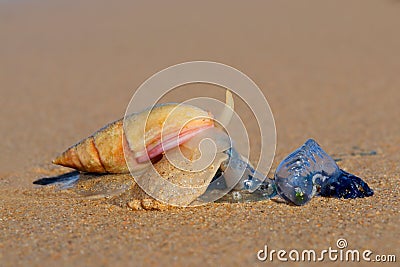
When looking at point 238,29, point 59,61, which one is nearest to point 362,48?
point 238,29

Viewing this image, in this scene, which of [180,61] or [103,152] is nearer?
[103,152]

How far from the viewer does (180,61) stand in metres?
9.45

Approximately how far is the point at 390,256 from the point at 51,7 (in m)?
14.8

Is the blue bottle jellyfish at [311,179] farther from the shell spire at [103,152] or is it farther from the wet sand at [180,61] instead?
the shell spire at [103,152]

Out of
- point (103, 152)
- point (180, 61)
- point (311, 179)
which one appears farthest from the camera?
point (180, 61)

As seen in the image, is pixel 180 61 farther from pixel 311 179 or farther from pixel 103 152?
pixel 311 179

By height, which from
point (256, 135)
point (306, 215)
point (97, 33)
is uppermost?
point (97, 33)

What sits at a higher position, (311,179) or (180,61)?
(180,61)

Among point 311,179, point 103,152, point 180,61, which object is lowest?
point 311,179

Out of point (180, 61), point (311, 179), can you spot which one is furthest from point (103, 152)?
point (180, 61)

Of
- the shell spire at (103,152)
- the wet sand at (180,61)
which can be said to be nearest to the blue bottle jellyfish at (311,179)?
the wet sand at (180,61)

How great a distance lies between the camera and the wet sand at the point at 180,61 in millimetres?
2775

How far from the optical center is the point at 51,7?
15.9m

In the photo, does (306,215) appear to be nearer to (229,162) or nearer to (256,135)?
(229,162)
